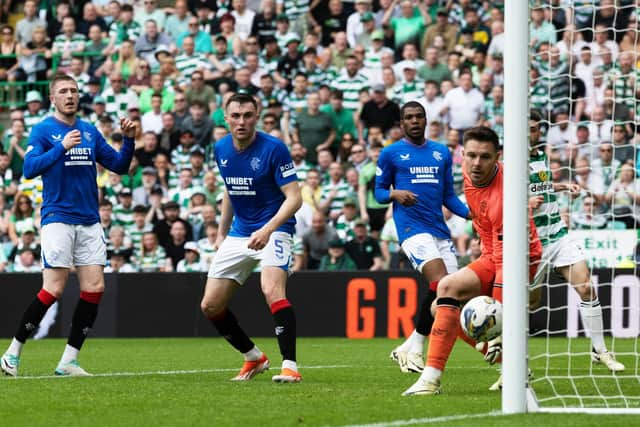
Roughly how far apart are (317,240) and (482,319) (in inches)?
435

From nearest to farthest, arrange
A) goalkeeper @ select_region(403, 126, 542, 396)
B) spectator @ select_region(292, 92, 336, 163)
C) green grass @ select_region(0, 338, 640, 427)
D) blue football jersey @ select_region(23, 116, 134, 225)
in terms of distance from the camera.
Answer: green grass @ select_region(0, 338, 640, 427) → goalkeeper @ select_region(403, 126, 542, 396) → blue football jersey @ select_region(23, 116, 134, 225) → spectator @ select_region(292, 92, 336, 163)

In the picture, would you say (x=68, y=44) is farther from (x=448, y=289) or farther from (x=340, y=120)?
(x=448, y=289)

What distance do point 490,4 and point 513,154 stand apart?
14.9 meters

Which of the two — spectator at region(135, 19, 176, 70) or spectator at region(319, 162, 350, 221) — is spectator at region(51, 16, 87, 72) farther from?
spectator at region(319, 162, 350, 221)

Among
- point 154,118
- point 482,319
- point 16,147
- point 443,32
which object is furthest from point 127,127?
point 443,32

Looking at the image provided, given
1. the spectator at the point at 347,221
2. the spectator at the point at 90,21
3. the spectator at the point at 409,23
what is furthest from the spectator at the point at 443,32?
the spectator at the point at 90,21

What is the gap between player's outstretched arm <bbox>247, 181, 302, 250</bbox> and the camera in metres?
9.45

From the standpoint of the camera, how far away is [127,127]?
10.4 metres

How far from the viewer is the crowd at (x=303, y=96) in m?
19.1

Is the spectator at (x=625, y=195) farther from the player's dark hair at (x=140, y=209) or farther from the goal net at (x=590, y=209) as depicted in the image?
the player's dark hair at (x=140, y=209)

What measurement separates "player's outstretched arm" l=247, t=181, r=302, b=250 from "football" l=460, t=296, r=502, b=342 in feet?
5.95

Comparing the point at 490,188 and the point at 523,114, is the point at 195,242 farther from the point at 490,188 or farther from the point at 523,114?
the point at 523,114

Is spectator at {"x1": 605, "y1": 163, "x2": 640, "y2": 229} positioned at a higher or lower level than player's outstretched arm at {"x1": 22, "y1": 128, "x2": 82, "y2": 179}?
lower

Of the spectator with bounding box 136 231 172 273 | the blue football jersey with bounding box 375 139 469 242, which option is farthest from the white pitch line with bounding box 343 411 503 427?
the spectator with bounding box 136 231 172 273
